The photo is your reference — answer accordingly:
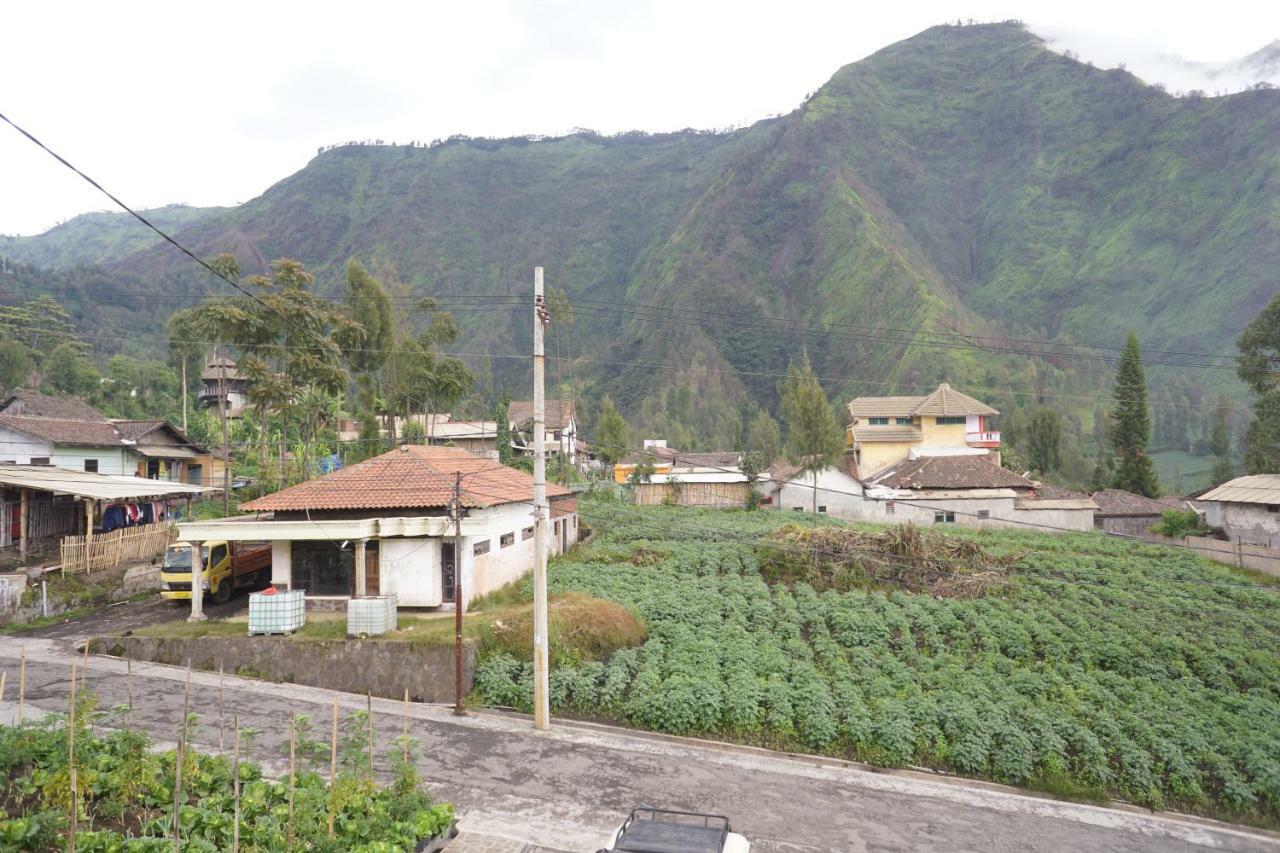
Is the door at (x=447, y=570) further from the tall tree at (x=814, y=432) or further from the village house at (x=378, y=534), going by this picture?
the tall tree at (x=814, y=432)

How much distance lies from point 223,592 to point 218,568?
35.4 inches

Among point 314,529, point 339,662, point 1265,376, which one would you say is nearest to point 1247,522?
point 1265,376

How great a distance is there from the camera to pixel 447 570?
72.1 feet

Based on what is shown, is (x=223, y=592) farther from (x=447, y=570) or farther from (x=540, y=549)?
(x=540, y=549)

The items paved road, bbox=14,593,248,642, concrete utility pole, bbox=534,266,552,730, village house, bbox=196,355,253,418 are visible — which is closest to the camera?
concrete utility pole, bbox=534,266,552,730

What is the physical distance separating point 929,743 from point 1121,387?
5589cm

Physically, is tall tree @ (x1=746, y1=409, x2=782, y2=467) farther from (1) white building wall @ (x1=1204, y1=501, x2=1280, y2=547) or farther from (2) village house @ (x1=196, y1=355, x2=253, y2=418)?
(2) village house @ (x1=196, y1=355, x2=253, y2=418)

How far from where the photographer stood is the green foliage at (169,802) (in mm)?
8531

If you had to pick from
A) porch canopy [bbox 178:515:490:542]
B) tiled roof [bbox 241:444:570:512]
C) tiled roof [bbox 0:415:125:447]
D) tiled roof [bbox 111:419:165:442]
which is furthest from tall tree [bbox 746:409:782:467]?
porch canopy [bbox 178:515:490:542]

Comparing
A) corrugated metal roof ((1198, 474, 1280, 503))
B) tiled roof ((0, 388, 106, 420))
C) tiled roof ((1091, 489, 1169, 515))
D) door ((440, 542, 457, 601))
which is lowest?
tiled roof ((1091, 489, 1169, 515))

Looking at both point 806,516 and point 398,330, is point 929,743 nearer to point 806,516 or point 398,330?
point 806,516

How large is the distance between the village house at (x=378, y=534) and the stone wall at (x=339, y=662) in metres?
2.58

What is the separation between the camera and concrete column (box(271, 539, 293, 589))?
22.0m

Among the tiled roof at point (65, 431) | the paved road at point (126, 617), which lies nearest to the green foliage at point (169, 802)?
the paved road at point (126, 617)
